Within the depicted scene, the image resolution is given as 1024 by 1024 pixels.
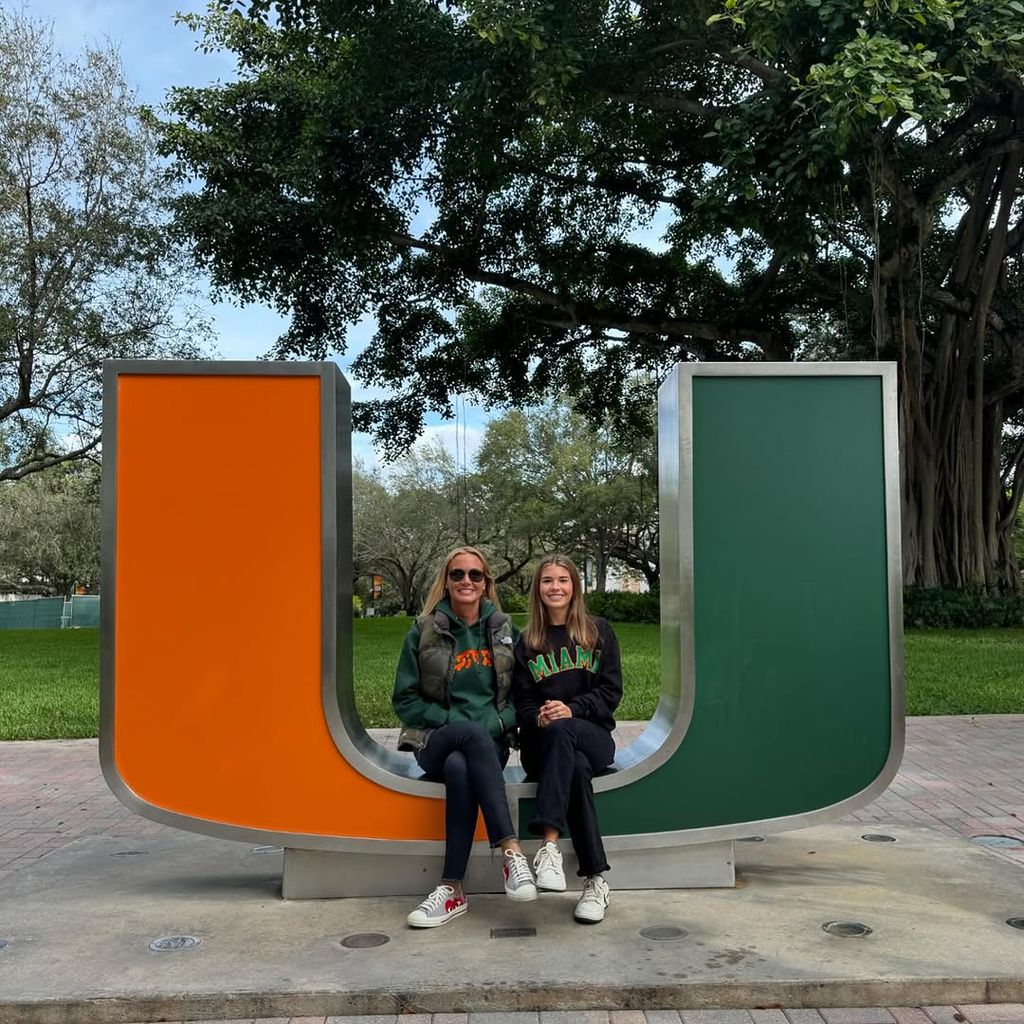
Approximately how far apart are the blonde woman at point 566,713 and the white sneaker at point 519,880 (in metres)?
0.09

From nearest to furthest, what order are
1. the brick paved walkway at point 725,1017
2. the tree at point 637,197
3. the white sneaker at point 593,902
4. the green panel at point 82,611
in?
the brick paved walkway at point 725,1017 → the white sneaker at point 593,902 → the tree at point 637,197 → the green panel at point 82,611

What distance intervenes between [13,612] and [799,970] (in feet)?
122

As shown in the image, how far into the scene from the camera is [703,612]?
15.2 ft

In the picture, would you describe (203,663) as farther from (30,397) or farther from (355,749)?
(30,397)

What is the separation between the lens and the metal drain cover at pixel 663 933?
3875mm

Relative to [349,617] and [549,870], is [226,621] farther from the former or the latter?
[549,870]

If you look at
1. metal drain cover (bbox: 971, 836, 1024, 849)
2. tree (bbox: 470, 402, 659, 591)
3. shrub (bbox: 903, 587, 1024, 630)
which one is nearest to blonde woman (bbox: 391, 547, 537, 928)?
metal drain cover (bbox: 971, 836, 1024, 849)

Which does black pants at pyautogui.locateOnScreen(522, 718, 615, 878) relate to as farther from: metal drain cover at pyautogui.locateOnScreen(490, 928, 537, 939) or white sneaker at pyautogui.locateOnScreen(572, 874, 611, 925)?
metal drain cover at pyautogui.locateOnScreen(490, 928, 537, 939)

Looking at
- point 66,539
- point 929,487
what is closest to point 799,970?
point 929,487

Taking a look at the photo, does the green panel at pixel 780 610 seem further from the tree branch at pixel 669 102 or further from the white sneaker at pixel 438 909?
the tree branch at pixel 669 102

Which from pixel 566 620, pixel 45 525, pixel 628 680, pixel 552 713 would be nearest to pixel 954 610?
pixel 628 680

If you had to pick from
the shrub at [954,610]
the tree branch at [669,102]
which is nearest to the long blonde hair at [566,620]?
the tree branch at [669,102]

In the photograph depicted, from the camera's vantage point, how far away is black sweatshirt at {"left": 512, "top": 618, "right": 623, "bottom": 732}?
455 centimetres

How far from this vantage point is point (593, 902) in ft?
13.4
